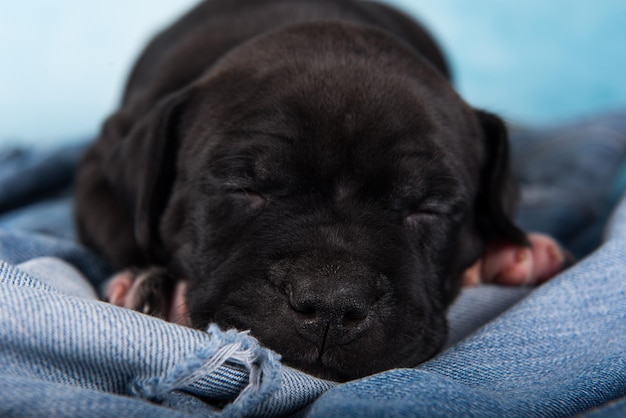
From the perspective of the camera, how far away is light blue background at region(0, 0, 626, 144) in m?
5.86

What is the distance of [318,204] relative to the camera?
1962mm

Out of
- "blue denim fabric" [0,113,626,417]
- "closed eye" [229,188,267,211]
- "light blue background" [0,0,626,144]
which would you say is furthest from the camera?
"light blue background" [0,0,626,144]

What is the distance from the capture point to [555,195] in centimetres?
360

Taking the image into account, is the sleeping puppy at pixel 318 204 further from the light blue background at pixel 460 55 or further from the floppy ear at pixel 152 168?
the light blue background at pixel 460 55

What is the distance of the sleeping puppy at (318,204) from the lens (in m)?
1.75

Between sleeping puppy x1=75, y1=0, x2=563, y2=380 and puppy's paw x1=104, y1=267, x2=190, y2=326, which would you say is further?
puppy's paw x1=104, y1=267, x2=190, y2=326

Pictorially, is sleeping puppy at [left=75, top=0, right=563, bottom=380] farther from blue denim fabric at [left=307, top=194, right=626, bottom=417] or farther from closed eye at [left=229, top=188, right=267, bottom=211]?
blue denim fabric at [left=307, top=194, right=626, bottom=417]

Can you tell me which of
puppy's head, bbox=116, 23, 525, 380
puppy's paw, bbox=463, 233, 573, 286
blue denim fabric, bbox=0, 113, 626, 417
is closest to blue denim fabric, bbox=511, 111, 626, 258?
puppy's paw, bbox=463, 233, 573, 286

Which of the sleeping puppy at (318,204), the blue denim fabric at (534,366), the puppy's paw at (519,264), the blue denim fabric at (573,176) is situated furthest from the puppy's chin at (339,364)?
Result: the blue denim fabric at (573,176)

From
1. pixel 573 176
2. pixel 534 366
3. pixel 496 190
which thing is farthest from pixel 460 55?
pixel 534 366

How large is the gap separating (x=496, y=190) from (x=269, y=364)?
1315 millimetres

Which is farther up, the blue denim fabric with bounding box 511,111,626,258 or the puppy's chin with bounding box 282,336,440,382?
the puppy's chin with bounding box 282,336,440,382

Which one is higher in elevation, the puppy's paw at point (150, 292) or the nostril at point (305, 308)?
the nostril at point (305, 308)

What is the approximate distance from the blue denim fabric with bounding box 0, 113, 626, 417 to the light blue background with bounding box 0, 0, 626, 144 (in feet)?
13.1
